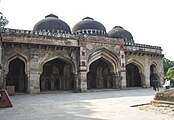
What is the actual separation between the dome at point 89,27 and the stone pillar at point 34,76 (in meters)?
6.99

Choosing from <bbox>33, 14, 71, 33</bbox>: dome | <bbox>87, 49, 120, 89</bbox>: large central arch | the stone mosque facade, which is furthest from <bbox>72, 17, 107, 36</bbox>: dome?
<bbox>87, 49, 120, 89</bbox>: large central arch

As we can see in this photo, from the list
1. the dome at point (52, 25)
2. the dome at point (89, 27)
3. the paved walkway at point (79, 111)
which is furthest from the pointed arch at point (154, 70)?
the paved walkway at point (79, 111)

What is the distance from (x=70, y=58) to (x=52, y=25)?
16.5ft

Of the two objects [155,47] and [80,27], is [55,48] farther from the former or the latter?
[155,47]

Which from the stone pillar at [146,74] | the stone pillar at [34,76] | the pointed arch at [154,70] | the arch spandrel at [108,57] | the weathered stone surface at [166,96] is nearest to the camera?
the weathered stone surface at [166,96]

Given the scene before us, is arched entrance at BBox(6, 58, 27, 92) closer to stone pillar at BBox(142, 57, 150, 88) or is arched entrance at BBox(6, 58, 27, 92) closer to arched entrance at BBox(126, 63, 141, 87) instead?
arched entrance at BBox(126, 63, 141, 87)

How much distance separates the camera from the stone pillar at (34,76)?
48.9ft

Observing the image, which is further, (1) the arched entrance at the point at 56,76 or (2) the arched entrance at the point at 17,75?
(1) the arched entrance at the point at 56,76

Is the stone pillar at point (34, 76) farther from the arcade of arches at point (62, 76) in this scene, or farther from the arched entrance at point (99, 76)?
the arched entrance at point (99, 76)

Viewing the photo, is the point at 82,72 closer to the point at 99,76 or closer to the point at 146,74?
the point at 99,76

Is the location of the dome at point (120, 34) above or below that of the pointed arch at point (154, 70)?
above

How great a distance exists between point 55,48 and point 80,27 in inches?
258

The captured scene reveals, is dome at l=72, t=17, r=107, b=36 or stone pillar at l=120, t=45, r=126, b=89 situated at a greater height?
dome at l=72, t=17, r=107, b=36

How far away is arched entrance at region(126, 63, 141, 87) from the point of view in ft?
75.4
